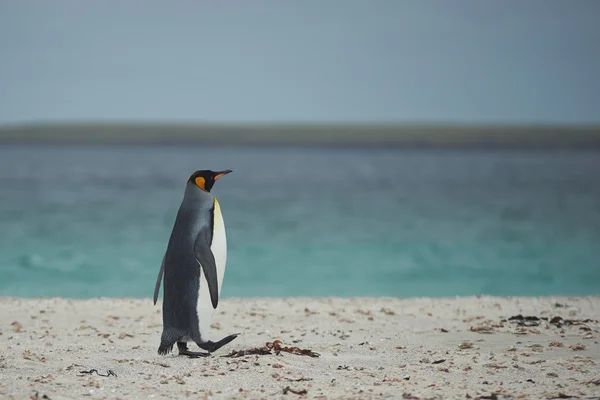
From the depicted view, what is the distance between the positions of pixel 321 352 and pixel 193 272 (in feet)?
2.84

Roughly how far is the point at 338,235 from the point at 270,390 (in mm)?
13543

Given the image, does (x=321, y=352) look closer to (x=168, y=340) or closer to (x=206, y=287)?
(x=206, y=287)

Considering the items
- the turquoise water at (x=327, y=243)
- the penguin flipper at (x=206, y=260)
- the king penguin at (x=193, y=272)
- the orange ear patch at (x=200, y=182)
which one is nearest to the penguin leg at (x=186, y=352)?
the king penguin at (x=193, y=272)

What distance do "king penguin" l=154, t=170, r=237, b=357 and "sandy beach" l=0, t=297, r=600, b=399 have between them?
0.44ft

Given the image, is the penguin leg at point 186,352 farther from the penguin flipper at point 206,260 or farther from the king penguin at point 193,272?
the penguin flipper at point 206,260

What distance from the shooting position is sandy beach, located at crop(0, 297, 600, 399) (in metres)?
4.01

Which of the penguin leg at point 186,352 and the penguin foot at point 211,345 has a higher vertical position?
the penguin foot at point 211,345

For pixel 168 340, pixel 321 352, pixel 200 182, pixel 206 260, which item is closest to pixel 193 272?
pixel 206 260

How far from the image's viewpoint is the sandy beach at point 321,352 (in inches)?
158

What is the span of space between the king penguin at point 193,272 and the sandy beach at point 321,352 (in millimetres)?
133

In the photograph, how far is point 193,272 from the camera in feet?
15.9

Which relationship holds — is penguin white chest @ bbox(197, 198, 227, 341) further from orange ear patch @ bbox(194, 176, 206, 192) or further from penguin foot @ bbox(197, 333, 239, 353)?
orange ear patch @ bbox(194, 176, 206, 192)

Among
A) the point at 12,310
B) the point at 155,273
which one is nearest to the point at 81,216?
the point at 155,273

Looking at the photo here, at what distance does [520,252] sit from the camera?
15.3 metres
